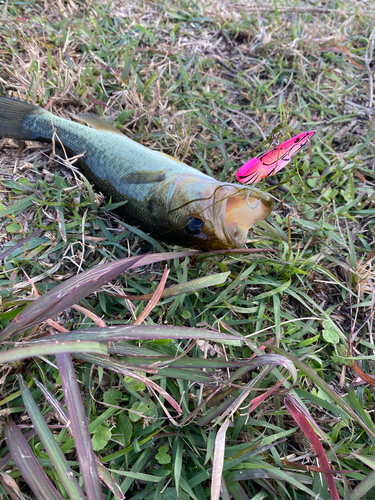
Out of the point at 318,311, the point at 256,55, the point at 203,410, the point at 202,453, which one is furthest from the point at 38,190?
the point at 256,55

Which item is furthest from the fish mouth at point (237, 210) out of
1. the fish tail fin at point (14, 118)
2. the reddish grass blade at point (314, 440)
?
the fish tail fin at point (14, 118)

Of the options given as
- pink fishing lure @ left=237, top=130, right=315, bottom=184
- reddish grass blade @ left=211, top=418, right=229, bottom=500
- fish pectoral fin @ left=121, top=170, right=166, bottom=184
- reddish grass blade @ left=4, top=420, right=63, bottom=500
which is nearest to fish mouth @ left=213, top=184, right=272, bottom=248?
pink fishing lure @ left=237, top=130, right=315, bottom=184

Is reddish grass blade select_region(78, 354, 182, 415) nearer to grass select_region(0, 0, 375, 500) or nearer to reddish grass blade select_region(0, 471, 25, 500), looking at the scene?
grass select_region(0, 0, 375, 500)

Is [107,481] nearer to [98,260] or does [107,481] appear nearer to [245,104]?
[98,260]

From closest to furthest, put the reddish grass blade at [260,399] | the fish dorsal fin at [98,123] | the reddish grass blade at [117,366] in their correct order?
the reddish grass blade at [117,366] → the reddish grass blade at [260,399] → the fish dorsal fin at [98,123]

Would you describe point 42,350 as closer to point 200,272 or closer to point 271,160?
point 200,272

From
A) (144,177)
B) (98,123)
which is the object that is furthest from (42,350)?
(98,123)

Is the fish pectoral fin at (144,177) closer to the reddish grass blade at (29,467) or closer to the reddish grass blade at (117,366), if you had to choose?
the reddish grass blade at (117,366)
